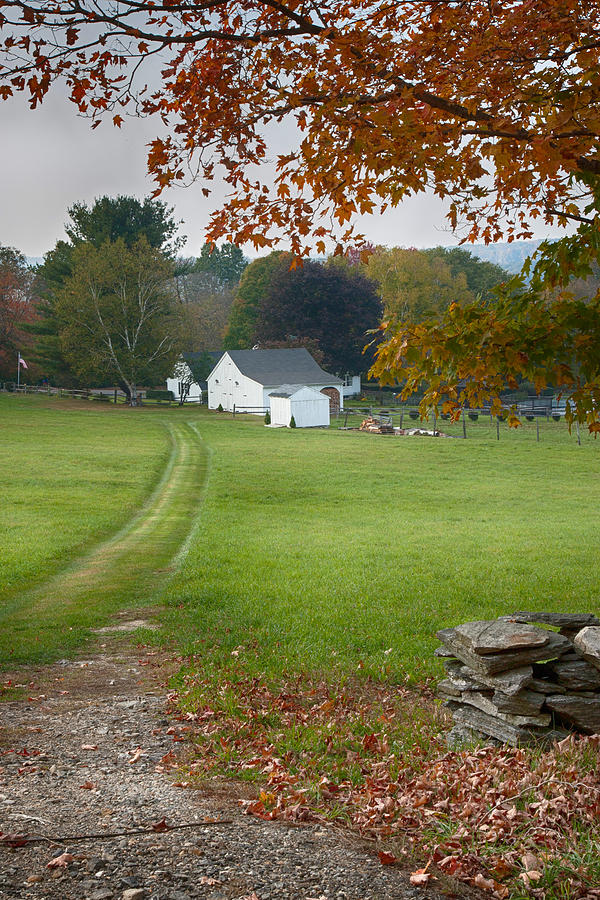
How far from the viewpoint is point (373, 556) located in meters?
14.5

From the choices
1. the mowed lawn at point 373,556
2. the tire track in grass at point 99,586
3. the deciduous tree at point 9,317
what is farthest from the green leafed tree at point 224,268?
the tire track in grass at point 99,586

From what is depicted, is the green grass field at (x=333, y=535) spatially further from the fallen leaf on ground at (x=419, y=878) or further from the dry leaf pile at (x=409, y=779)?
the fallen leaf on ground at (x=419, y=878)

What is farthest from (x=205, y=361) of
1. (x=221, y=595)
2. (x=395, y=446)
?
(x=221, y=595)

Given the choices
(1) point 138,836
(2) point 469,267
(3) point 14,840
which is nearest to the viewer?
(3) point 14,840

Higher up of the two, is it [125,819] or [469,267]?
[469,267]

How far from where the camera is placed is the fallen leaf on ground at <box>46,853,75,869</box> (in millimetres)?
4023

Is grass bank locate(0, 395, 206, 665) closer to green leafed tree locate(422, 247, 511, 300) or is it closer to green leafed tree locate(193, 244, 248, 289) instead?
green leafed tree locate(422, 247, 511, 300)

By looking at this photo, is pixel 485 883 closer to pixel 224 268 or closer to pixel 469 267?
pixel 469 267

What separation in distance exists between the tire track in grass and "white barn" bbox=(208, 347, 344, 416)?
42660mm

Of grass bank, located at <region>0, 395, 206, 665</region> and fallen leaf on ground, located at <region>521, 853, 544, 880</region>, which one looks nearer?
fallen leaf on ground, located at <region>521, 853, 544, 880</region>

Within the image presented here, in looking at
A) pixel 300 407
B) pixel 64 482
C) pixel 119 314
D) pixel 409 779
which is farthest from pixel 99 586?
pixel 119 314

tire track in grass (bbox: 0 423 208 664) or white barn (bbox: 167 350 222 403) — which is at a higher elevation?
white barn (bbox: 167 350 222 403)

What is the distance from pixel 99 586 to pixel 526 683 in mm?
8349

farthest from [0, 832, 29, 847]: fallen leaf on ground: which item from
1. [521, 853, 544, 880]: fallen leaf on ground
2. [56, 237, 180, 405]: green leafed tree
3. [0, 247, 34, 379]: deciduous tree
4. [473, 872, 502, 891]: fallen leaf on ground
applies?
[0, 247, 34, 379]: deciduous tree
